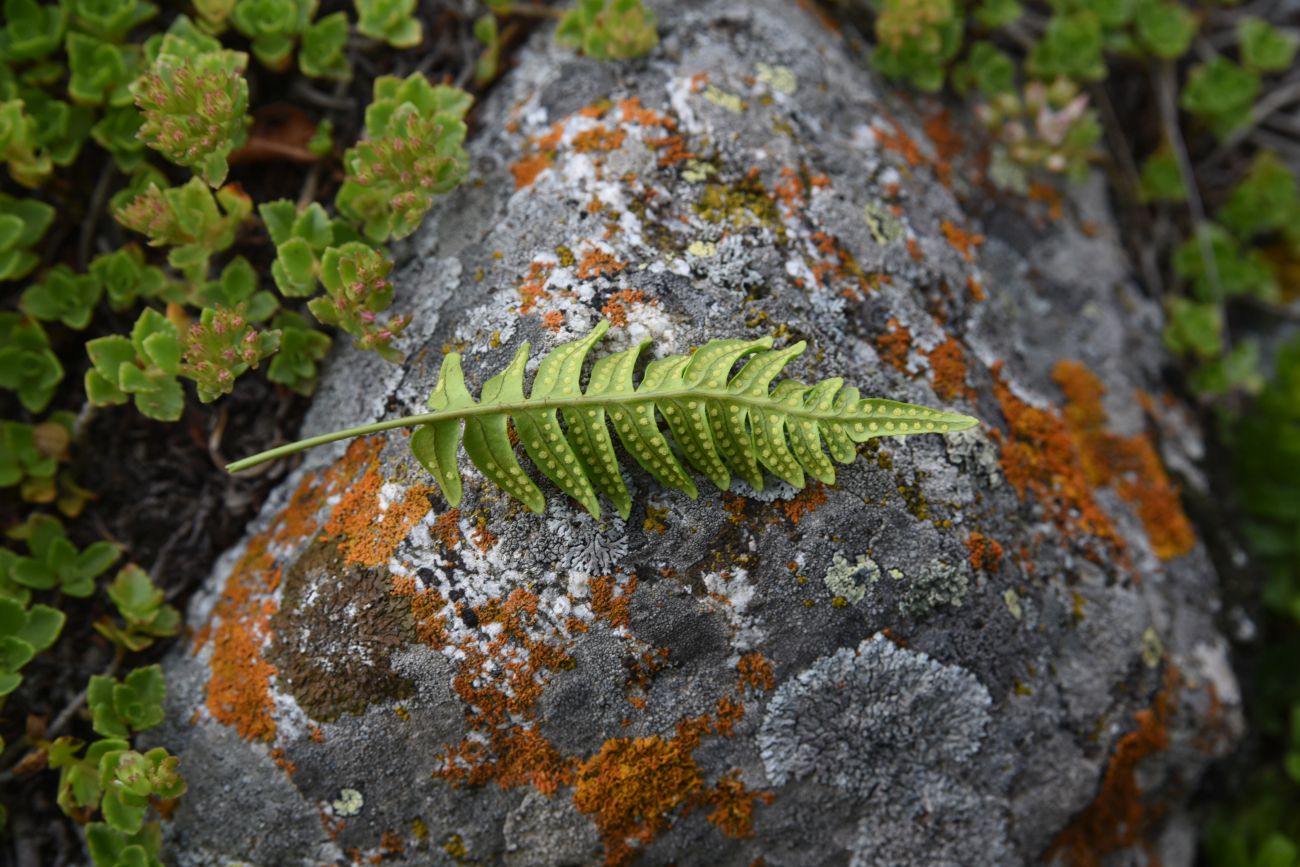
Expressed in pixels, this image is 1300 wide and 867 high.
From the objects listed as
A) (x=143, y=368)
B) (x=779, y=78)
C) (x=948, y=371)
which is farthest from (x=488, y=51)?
(x=948, y=371)

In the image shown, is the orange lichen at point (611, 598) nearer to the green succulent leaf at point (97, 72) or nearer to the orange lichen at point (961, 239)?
the orange lichen at point (961, 239)

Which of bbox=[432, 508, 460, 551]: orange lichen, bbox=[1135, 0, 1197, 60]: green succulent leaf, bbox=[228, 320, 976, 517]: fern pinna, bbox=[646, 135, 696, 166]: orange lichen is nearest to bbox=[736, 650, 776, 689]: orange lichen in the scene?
bbox=[228, 320, 976, 517]: fern pinna

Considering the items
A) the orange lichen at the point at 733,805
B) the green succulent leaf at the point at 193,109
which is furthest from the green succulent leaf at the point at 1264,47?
the green succulent leaf at the point at 193,109

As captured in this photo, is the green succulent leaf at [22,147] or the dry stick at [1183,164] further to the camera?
the dry stick at [1183,164]

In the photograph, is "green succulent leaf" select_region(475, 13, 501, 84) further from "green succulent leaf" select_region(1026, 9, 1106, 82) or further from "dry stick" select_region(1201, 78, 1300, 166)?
"dry stick" select_region(1201, 78, 1300, 166)

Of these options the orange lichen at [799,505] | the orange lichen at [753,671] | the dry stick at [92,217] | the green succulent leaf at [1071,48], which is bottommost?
the dry stick at [92,217]

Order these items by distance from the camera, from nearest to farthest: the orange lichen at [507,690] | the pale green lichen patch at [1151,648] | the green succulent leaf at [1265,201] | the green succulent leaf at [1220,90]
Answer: the orange lichen at [507,690]
the pale green lichen patch at [1151,648]
the green succulent leaf at [1220,90]
the green succulent leaf at [1265,201]

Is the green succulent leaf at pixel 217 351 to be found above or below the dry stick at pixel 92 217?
above
